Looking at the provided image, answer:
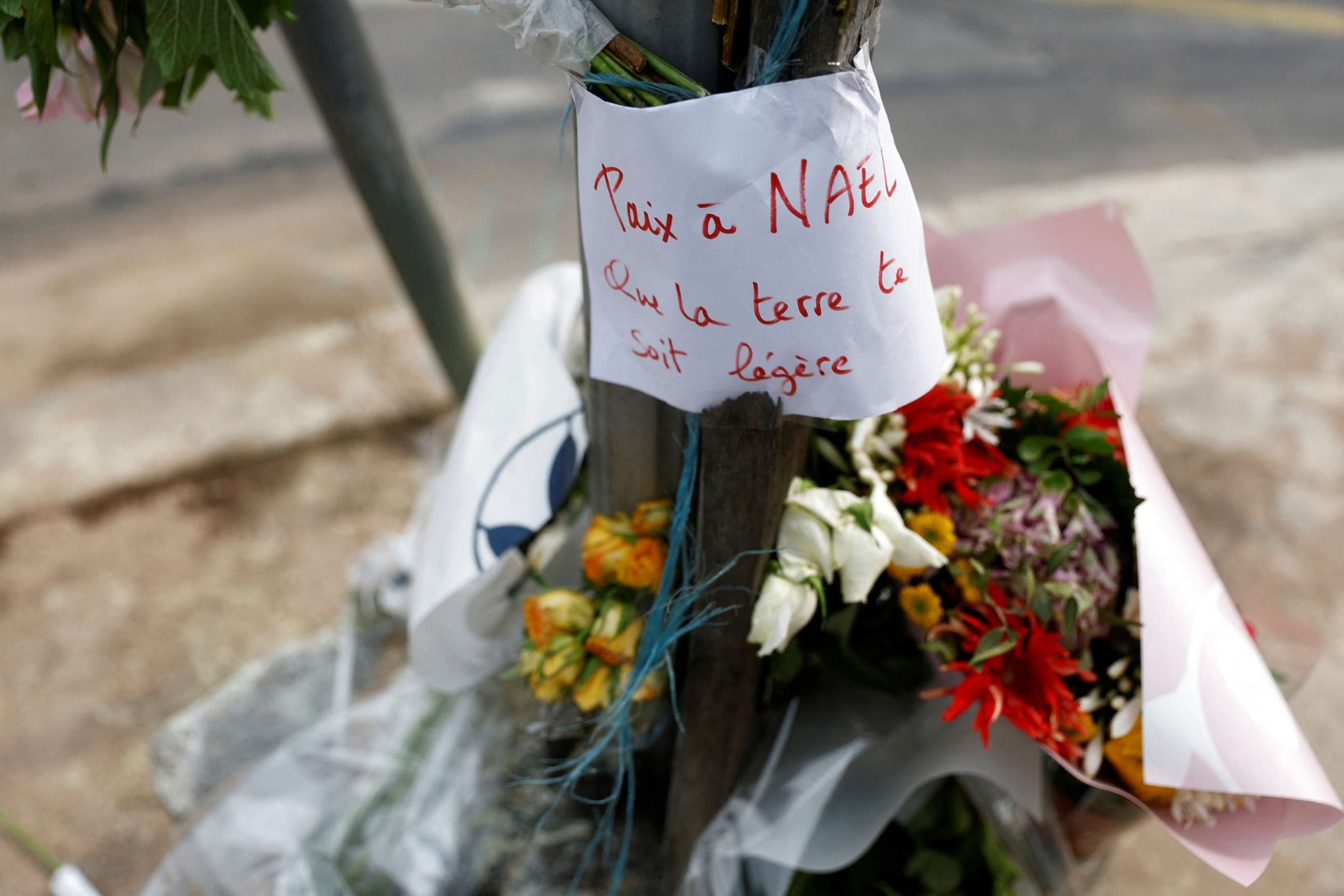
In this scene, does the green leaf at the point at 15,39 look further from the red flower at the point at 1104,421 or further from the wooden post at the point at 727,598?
the red flower at the point at 1104,421

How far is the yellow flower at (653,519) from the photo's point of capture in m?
0.75

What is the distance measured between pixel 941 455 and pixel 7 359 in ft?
8.41

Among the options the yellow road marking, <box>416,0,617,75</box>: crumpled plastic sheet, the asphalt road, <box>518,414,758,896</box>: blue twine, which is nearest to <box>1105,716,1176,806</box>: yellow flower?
<box>518,414,758,896</box>: blue twine

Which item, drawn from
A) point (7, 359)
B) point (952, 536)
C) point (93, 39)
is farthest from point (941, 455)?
point (7, 359)

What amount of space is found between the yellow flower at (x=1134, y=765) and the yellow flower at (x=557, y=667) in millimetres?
463

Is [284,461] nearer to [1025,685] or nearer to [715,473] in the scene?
[715,473]

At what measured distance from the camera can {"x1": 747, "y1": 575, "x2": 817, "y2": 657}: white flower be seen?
653mm

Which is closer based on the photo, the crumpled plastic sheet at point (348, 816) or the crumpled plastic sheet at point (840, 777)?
the crumpled plastic sheet at point (840, 777)

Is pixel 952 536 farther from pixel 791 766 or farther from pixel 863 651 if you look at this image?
pixel 791 766

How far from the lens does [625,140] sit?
0.51 metres

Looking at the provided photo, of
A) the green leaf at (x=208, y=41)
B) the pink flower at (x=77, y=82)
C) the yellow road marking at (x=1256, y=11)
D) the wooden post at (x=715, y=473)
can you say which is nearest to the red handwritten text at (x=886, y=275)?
the wooden post at (x=715, y=473)

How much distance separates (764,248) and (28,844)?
Result: 157 centimetres

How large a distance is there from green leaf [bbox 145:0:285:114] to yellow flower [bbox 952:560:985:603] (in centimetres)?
77

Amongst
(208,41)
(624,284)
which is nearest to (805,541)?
(624,284)
